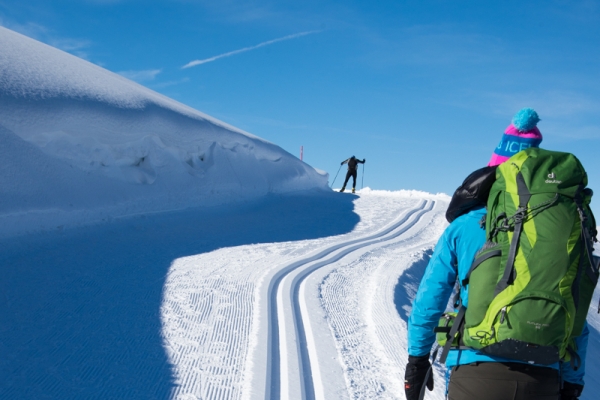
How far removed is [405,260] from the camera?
26.2 feet

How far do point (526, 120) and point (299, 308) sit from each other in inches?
130

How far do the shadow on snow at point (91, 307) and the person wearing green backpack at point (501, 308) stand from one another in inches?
84.0

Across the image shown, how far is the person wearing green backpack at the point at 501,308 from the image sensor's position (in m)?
1.55

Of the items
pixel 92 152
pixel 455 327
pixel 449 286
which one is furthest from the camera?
pixel 92 152

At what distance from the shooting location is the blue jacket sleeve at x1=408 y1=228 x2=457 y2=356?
1888 millimetres

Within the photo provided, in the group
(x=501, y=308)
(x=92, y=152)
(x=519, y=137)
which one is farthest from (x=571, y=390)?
(x=92, y=152)

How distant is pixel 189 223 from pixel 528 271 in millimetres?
7729

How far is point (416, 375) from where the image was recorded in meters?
2.07

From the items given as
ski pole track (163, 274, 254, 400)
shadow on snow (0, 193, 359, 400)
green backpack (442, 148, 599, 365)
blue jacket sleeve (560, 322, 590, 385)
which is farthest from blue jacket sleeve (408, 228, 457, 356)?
shadow on snow (0, 193, 359, 400)

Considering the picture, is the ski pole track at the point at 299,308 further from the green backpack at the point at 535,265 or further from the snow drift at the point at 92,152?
the snow drift at the point at 92,152

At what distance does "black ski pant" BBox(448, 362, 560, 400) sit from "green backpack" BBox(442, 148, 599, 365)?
80mm

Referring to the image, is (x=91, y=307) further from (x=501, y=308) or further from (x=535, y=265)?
(x=535, y=265)

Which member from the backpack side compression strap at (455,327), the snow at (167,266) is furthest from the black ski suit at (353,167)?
the backpack side compression strap at (455,327)

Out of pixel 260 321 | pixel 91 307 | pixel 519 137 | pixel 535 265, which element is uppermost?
pixel 519 137
